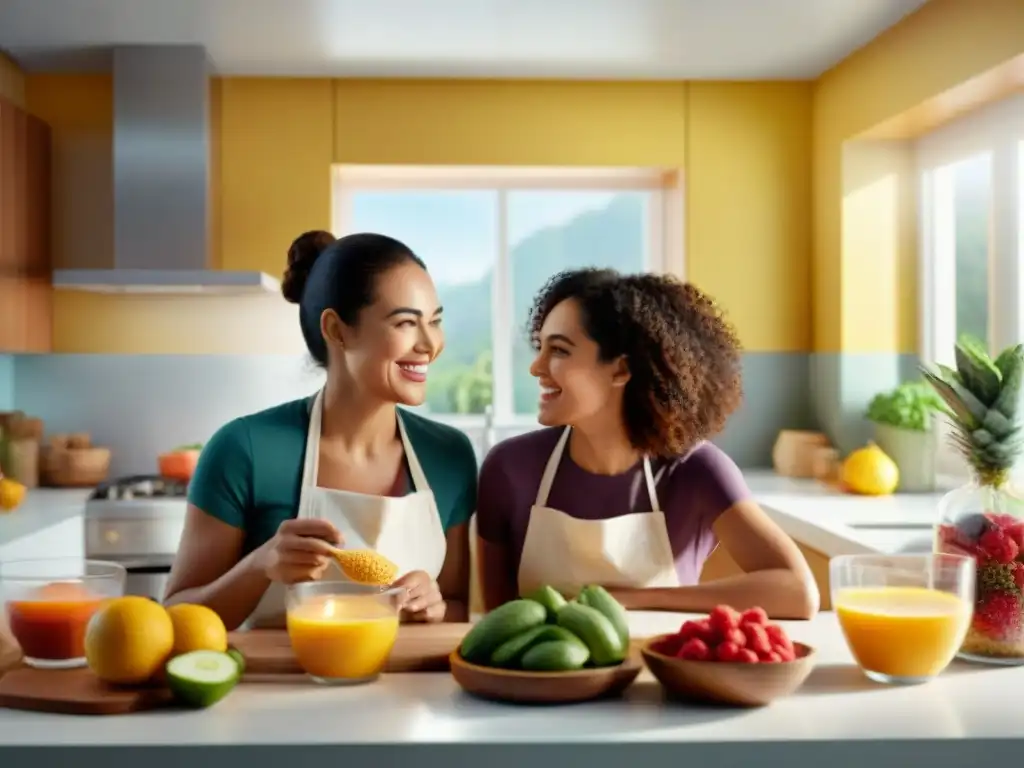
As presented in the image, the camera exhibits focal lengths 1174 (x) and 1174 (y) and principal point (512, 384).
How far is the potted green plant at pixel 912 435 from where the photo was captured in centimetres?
384

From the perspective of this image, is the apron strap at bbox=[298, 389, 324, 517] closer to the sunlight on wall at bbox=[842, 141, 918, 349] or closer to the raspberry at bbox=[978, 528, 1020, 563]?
the raspberry at bbox=[978, 528, 1020, 563]

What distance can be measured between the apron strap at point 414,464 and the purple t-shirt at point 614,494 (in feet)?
0.56

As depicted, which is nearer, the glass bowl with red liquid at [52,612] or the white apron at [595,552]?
the glass bowl with red liquid at [52,612]

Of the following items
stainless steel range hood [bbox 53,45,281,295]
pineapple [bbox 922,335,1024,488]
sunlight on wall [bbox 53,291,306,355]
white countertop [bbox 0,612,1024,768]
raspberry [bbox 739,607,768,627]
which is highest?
stainless steel range hood [bbox 53,45,281,295]

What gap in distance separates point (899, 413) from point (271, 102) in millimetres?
2452

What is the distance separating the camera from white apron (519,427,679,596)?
6.82 feet

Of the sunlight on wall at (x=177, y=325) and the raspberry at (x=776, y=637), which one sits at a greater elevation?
the sunlight on wall at (x=177, y=325)

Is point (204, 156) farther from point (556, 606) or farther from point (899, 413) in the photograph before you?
point (556, 606)

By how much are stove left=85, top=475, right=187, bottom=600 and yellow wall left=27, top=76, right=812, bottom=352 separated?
83cm

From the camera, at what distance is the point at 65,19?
11.8 feet

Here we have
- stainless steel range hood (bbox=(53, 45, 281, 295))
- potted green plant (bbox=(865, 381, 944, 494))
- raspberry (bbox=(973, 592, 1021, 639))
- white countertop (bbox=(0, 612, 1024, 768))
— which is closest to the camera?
white countertop (bbox=(0, 612, 1024, 768))

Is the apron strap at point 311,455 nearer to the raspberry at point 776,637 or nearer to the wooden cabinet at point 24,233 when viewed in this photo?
the raspberry at point 776,637

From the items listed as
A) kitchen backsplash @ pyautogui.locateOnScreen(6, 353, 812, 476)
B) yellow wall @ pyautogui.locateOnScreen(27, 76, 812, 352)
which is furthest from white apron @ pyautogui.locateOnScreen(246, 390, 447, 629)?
yellow wall @ pyautogui.locateOnScreen(27, 76, 812, 352)

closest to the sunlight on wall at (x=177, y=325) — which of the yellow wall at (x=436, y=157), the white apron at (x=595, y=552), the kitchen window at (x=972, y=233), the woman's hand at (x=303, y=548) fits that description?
the yellow wall at (x=436, y=157)
